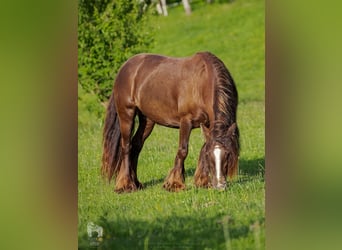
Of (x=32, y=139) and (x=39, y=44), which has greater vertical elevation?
(x=39, y=44)

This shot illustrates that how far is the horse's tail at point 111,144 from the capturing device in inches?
259

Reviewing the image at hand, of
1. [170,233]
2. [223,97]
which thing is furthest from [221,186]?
[223,97]

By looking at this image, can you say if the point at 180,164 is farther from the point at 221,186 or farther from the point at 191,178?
the point at 221,186

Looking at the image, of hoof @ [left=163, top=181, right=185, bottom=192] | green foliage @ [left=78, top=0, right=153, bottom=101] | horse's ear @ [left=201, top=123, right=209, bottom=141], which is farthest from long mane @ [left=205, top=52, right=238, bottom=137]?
green foliage @ [left=78, top=0, right=153, bottom=101]

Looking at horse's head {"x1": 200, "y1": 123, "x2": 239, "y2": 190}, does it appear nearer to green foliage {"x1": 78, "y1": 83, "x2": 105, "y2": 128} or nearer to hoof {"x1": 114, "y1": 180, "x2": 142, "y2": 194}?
hoof {"x1": 114, "y1": 180, "x2": 142, "y2": 194}

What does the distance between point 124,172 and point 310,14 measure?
7.23ft

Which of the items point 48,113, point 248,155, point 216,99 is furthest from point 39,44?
point 248,155

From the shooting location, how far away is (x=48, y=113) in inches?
254

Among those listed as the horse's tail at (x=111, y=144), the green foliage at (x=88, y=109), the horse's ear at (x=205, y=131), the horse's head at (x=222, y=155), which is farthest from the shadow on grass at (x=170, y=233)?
the green foliage at (x=88, y=109)

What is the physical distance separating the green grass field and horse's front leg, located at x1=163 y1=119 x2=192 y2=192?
2.5 inches

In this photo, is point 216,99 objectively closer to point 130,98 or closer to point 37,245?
point 130,98

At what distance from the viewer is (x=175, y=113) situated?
20.5 ft

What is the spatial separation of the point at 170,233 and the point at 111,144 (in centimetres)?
107

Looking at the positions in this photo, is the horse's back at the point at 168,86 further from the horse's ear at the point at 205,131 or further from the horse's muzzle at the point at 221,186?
the horse's muzzle at the point at 221,186
